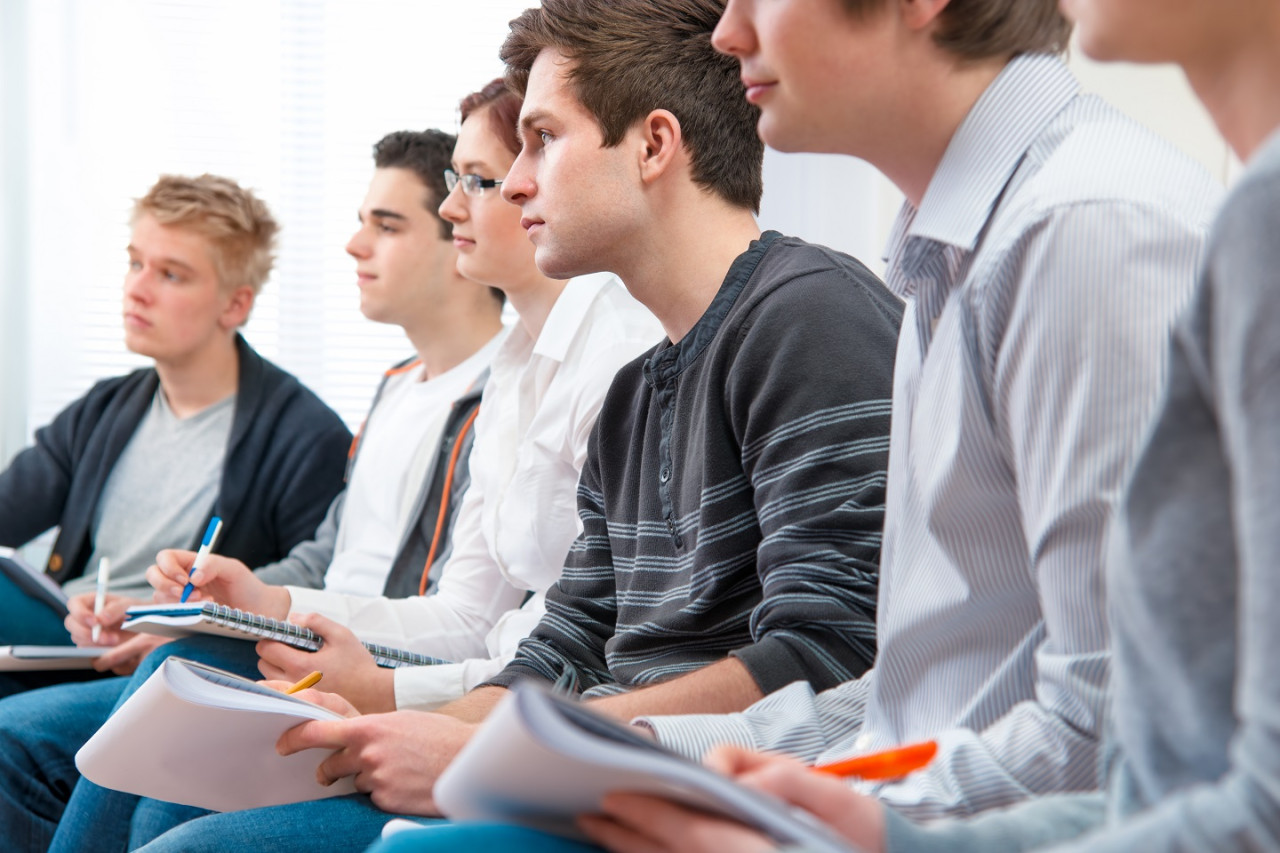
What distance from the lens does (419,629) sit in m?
1.89

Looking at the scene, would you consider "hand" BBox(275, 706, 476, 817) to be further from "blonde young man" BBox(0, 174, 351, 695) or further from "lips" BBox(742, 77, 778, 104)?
"blonde young man" BBox(0, 174, 351, 695)

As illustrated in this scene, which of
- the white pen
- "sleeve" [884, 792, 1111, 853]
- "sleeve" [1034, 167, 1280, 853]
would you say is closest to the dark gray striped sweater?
"sleeve" [884, 792, 1111, 853]

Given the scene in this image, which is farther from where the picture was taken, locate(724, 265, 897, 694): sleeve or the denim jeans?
the denim jeans

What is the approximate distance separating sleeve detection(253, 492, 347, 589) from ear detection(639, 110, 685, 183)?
1280 mm

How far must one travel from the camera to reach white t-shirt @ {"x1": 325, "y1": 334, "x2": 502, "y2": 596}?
2.27m

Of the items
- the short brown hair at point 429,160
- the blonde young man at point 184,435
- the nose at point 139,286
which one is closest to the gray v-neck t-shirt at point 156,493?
the blonde young man at point 184,435

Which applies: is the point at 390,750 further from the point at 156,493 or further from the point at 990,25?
the point at 156,493

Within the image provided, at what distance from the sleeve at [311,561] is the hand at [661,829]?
190cm

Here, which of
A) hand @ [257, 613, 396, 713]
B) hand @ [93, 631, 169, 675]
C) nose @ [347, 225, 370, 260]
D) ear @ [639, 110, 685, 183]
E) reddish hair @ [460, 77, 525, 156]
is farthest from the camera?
nose @ [347, 225, 370, 260]

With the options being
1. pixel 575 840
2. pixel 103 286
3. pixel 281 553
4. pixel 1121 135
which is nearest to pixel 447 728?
pixel 575 840

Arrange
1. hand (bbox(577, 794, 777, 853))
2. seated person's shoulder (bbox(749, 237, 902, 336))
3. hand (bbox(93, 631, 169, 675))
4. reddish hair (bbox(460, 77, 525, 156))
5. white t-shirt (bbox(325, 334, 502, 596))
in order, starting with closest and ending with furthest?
hand (bbox(577, 794, 777, 853)) < seated person's shoulder (bbox(749, 237, 902, 336)) < reddish hair (bbox(460, 77, 525, 156)) < hand (bbox(93, 631, 169, 675)) < white t-shirt (bbox(325, 334, 502, 596))

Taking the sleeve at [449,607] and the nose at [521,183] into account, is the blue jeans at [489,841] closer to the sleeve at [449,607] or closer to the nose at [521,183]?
the nose at [521,183]

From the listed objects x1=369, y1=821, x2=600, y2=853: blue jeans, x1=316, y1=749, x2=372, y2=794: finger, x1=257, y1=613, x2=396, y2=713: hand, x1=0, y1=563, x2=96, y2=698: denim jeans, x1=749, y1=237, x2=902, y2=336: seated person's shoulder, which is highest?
x1=749, y1=237, x2=902, y2=336: seated person's shoulder

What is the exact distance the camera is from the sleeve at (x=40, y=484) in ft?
9.05
